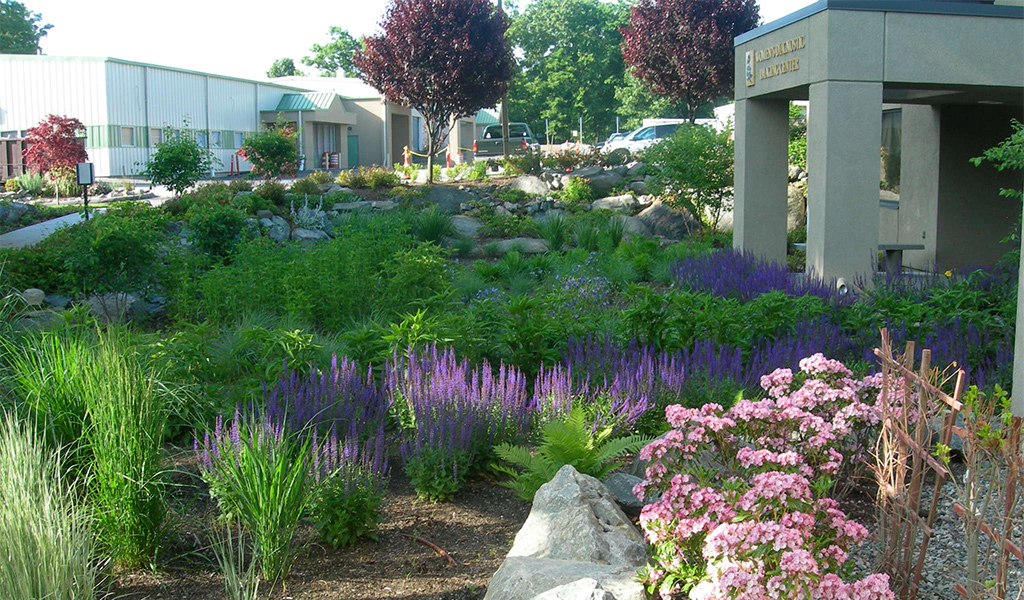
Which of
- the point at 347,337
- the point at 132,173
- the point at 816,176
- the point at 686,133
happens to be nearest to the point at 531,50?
the point at 132,173

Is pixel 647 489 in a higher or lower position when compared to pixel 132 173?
lower

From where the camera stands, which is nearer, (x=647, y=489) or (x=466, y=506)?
(x=647, y=489)

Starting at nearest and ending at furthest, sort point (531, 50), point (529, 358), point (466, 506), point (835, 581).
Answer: point (835, 581) → point (466, 506) → point (529, 358) → point (531, 50)

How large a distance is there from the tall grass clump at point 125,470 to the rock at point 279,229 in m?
10.6

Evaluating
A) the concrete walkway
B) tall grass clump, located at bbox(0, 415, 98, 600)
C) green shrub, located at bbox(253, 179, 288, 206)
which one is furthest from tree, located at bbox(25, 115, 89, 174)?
tall grass clump, located at bbox(0, 415, 98, 600)

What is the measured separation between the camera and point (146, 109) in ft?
105

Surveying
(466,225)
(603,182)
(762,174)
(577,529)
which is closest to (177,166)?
(466,225)

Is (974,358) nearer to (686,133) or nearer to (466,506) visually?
(466,506)

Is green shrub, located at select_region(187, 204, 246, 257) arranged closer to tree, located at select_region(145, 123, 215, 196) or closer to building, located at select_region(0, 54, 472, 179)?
tree, located at select_region(145, 123, 215, 196)

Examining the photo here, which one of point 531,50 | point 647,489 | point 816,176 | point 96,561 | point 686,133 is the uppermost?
point 531,50

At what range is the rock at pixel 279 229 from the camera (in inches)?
566

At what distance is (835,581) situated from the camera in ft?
7.85

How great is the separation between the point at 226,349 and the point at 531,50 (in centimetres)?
5947

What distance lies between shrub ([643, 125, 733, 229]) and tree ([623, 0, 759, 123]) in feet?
27.8
